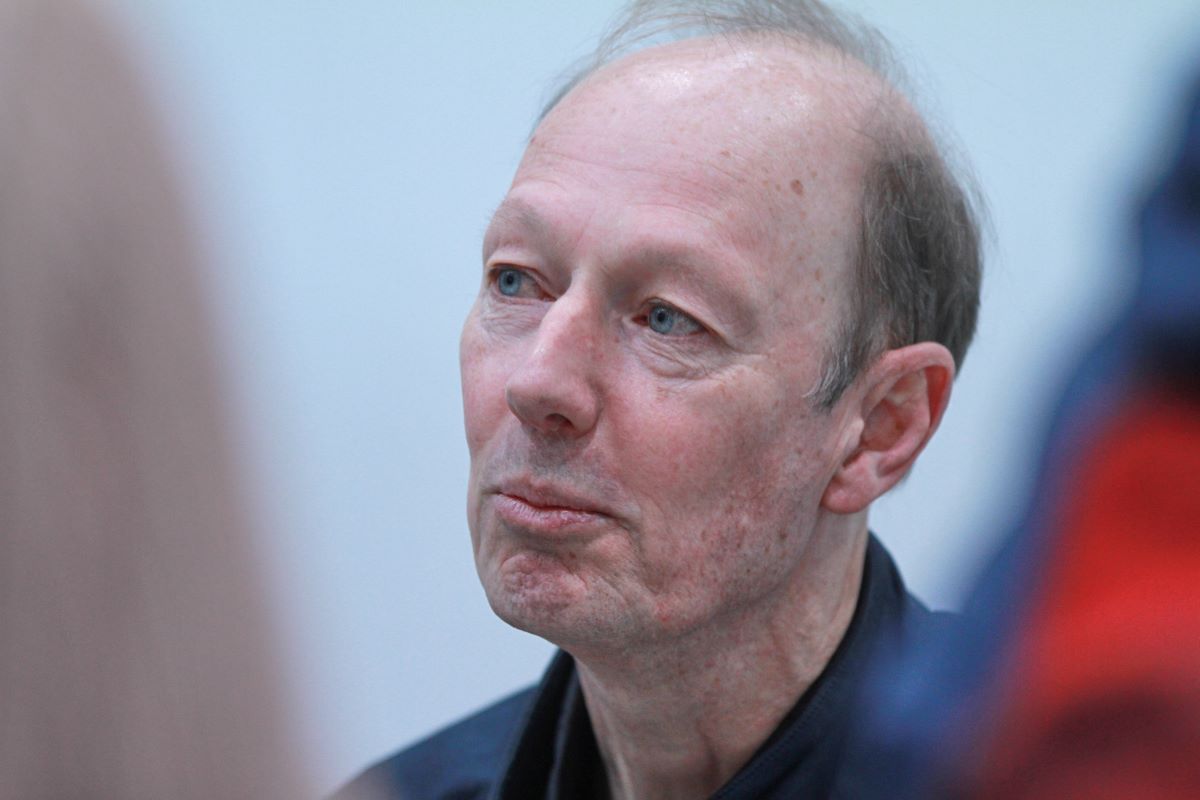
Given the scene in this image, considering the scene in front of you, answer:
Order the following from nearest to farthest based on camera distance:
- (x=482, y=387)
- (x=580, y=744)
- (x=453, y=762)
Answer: (x=482, y=387) < (x=580, y=744) < (x=453, y=762)

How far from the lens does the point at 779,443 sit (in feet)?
6.20

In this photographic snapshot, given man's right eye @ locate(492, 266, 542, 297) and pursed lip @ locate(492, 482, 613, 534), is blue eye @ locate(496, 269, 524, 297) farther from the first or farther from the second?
pursed lip @ locate(492, 482, 613, 534)

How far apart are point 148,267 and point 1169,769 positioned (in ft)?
1.94

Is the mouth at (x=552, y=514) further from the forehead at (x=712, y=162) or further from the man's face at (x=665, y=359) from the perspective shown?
the forehead at (x=712, y=162)

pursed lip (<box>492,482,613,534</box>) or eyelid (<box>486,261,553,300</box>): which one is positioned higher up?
eyelid (<box>486,261,553,300</box>)

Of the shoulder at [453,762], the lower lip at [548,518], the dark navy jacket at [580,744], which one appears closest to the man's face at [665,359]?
the lower lip at [548,518]

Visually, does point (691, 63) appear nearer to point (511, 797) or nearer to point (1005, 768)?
point (511, 797)

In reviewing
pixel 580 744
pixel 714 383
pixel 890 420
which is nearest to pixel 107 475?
pixel 714 383

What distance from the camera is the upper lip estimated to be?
1813 mm

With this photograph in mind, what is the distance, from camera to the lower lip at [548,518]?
181 centimetres

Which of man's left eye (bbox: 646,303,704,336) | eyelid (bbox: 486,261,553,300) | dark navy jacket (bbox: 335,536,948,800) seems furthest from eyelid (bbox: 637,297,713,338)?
dark navy jacket (bbox: 335,536,948,800)

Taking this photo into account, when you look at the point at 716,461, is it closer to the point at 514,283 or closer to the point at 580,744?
the point at 514,283

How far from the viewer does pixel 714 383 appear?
1854 mm

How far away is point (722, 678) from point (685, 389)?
44 cm
